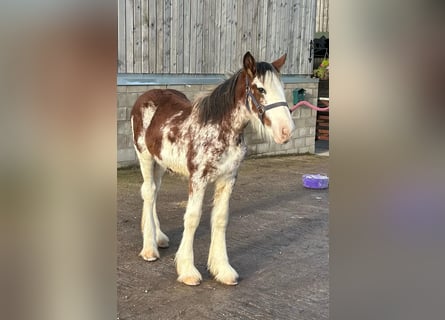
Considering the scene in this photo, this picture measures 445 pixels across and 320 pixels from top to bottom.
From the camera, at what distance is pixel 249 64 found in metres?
2.92

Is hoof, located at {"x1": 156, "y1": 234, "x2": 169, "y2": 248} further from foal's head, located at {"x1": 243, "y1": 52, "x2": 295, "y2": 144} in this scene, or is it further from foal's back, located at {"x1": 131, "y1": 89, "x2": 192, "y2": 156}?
foal's head, located at {"x1": 243, "y1": 52, "x2": 295, "y2": 144}

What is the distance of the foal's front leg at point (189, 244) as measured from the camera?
3.12 metres

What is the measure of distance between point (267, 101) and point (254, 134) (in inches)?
126

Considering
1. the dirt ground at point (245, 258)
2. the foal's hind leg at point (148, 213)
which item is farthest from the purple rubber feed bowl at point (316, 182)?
the foal's hind leg at point (148, 213)

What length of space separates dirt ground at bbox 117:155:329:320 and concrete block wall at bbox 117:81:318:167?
0.34 metres

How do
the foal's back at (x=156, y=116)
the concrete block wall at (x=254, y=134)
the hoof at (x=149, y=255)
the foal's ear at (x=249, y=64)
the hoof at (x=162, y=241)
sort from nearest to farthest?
the foal's ear at (x=249, y=64) < the foal's back at (x=156, y=116) < the hoof at (x=149, y=255) < the hoof at (x=162, y=241) < the concrete block wall at (x=254, y=134)

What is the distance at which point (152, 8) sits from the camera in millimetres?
6242

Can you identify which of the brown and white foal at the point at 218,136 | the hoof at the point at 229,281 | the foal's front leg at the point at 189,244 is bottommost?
the hoof at the point at 229,281

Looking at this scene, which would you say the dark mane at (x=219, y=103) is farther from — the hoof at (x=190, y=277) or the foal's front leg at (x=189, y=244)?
the hoof at (x=190, y=277)

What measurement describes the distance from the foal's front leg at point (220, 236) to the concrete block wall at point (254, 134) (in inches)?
103

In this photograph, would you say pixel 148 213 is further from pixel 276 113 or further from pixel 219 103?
pixel 276 113

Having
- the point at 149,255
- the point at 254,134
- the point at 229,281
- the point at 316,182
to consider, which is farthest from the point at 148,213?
the point at 316,182
